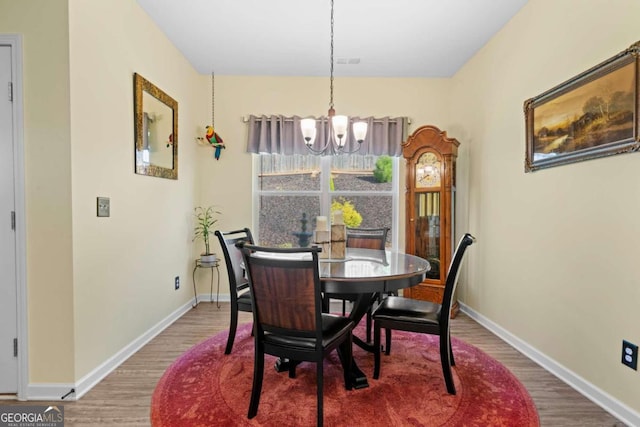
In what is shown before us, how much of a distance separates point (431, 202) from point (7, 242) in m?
3.44

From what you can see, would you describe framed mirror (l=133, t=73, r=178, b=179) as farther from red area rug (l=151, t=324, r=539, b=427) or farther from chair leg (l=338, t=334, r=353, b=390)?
chair leg (l=338, t=334, r=353, b=390)

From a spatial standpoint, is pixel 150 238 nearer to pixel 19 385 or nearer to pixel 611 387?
pixel 19 385

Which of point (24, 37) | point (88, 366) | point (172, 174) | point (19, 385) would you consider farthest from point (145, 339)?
point (24, 37)

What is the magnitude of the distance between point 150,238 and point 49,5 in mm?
1713

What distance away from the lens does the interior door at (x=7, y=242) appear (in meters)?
1.91

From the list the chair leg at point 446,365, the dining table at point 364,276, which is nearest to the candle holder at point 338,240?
the dining table at point 364,276


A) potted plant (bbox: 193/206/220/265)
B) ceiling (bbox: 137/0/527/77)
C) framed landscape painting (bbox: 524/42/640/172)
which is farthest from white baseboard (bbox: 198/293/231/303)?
framed landscape painting (bbox: 524/42/640/172)

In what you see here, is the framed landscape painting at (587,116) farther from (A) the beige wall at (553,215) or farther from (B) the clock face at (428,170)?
(B) the clock face at (428,170)

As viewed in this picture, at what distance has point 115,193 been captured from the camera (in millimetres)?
2379

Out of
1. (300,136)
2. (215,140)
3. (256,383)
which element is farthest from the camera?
(300,136)

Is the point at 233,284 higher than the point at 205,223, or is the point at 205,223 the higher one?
the point at 205,223

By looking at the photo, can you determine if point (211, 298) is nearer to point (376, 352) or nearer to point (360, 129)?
point (376, 352)

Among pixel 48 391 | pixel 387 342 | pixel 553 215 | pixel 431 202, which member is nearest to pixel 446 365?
pixel 387 342

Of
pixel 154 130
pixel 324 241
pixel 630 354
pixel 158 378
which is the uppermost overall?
pixel 154 130
